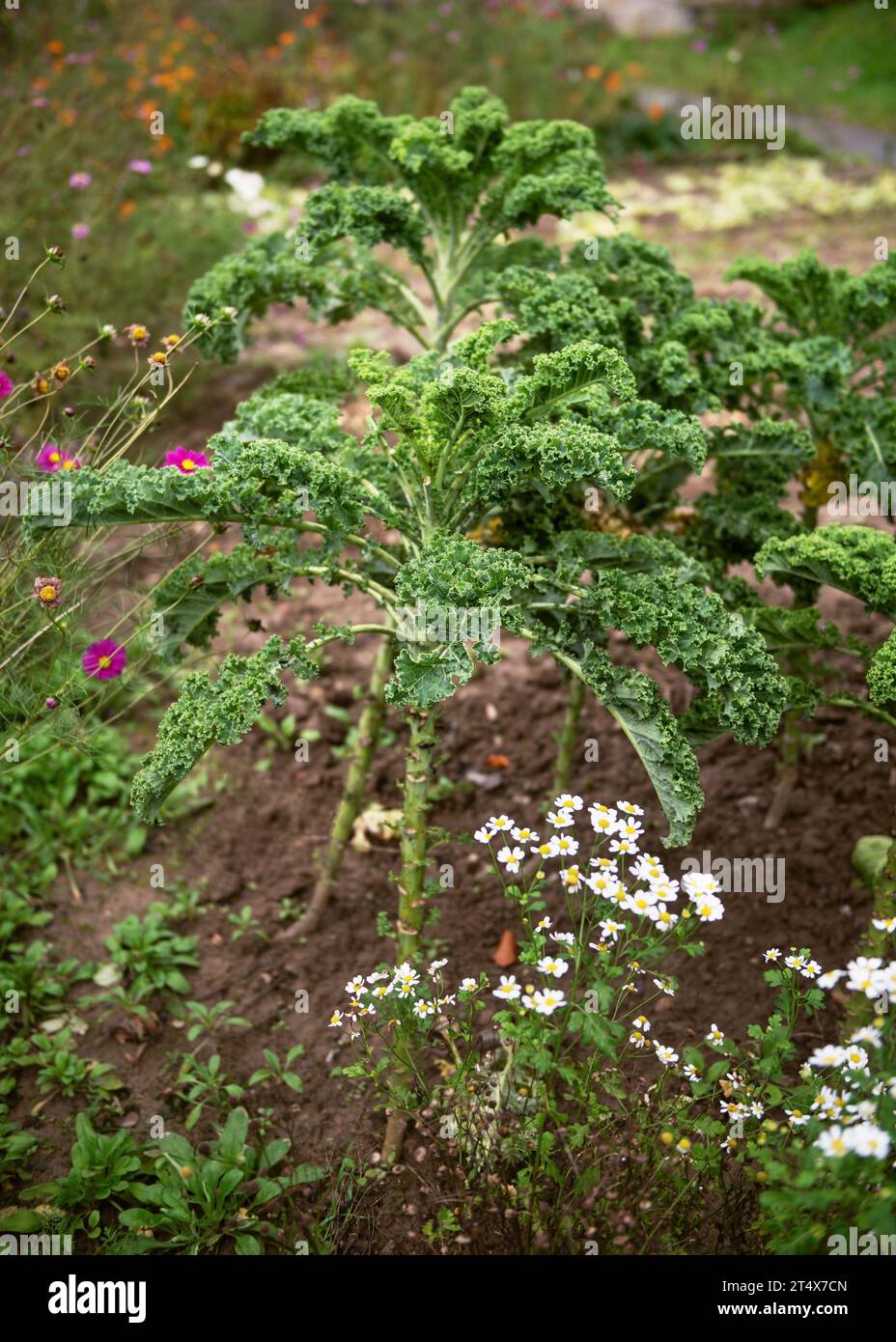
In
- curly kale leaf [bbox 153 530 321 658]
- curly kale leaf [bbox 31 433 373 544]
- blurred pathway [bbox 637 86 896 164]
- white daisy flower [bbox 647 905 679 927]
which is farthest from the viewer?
blurred pathway [bbox 637 86 896 164]

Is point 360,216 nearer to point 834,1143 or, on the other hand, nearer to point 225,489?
point 225,489

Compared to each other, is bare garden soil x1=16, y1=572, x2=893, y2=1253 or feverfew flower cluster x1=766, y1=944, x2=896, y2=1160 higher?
bare garden soil x1=16, y1=572, x2=893, y2=1253

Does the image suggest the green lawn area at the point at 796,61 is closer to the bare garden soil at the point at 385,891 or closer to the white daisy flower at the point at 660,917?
the bare garden soil at the point at 385,891

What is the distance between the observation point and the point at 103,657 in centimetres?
303

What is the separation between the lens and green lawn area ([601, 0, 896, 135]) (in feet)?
34.7

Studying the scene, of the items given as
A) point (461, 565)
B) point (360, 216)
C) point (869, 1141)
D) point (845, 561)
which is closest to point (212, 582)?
point (461, 565)

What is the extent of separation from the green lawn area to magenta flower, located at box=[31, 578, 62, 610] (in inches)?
371

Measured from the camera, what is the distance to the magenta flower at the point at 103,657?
3068mm

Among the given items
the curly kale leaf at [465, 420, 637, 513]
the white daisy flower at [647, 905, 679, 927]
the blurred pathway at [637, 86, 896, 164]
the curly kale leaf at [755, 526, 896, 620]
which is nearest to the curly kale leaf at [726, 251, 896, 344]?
the curly kale leaf at [755, 526, 896, 620]

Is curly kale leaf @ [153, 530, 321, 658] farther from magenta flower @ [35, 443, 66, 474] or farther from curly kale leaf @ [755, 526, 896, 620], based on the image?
curly kale leaf @ [755, 526, 896, 620]

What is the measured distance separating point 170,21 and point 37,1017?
29.6 feet

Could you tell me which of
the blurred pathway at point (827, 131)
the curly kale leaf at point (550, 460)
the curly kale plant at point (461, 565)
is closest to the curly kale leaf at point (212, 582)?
the curly kale plant at point (461, 565)

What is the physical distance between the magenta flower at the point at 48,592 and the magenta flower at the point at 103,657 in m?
0.26

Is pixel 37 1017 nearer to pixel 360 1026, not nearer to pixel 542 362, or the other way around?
pixel 360 1026
